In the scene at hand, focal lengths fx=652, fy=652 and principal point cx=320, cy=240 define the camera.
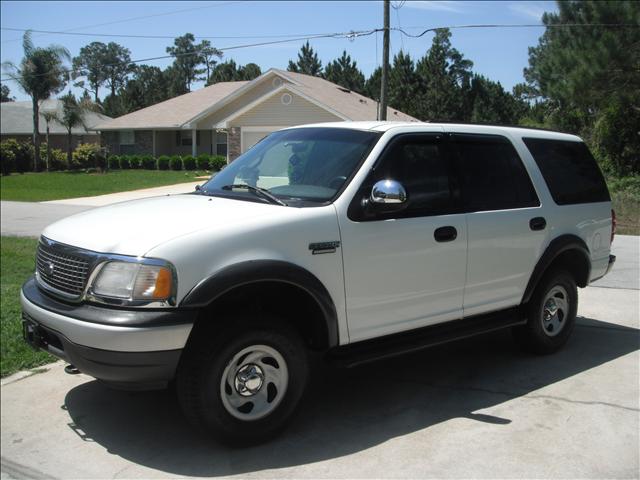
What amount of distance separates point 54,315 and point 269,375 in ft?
4.34

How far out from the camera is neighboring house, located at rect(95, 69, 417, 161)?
97.3ft

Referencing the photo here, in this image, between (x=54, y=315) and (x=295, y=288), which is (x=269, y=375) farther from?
(x=54, y=315)

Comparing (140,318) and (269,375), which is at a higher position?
(140,318)

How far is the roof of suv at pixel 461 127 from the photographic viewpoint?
4.88 meters

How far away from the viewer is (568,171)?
19.7ft

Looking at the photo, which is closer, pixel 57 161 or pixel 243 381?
pixel 243 381

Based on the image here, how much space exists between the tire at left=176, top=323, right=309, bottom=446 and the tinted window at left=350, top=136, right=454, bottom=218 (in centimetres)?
120

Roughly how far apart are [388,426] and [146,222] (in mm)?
2091

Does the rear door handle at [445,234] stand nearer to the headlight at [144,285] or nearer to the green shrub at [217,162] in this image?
the headlight at [144,285]

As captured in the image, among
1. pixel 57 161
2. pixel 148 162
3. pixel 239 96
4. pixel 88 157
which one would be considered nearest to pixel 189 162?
pixel 148 162

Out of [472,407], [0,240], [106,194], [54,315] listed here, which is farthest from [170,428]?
[106,194]

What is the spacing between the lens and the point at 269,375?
13.3 feet

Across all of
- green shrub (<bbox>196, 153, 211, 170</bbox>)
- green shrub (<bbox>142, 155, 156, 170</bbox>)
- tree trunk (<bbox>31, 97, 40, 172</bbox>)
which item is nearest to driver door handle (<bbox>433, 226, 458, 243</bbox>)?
green shrub (<bbox>196, 153, 211, 170</bbox>)

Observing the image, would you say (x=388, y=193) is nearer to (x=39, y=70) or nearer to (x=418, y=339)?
(x=418, y=339)
